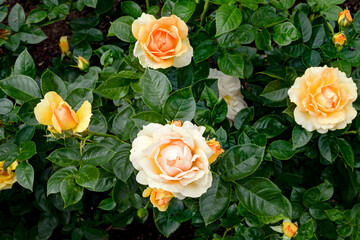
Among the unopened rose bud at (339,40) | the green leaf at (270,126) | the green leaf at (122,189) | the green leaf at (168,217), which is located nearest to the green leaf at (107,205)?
the green leaf at (168,217)

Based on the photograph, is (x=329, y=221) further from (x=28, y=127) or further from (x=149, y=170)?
(x=28, y=127)

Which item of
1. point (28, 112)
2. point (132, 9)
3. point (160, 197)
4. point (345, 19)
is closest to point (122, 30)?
point (132, 9)

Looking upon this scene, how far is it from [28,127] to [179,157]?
26.1 inches

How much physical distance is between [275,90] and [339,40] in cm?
26

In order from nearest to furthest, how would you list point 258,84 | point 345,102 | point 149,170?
1. point 149,170
2. point 345,102
3. point 258,84

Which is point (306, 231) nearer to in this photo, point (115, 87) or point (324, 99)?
point (324, 99)

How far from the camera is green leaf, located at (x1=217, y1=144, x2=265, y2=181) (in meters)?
0.94

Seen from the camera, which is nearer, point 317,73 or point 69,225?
point 317,73

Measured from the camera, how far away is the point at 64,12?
1.61m

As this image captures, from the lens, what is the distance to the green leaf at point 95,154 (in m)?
1.02

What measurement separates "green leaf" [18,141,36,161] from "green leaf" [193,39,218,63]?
60 cm

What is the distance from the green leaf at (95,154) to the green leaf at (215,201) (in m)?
0.29

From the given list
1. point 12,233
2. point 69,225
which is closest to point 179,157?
point 69,225

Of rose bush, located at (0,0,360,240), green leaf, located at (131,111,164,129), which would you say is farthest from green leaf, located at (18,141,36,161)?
green leaf, located at (131,111,164,129)
